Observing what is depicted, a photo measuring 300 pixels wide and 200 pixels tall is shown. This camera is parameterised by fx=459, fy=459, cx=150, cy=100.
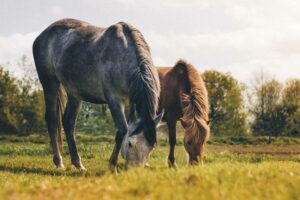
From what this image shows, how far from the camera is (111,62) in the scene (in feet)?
31.0

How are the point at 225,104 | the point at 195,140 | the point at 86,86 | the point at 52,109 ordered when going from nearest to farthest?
the point at 195,140 < the point at 86,86 < the point at 52,109 < the point at 225,104

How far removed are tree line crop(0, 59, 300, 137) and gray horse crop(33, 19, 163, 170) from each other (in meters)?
33.0

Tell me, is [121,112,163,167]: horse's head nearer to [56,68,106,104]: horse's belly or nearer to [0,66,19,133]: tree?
[56,68,106,104]: horse's belly

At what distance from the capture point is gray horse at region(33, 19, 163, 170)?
309 inches

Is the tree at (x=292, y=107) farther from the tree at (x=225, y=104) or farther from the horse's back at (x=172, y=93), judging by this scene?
the horse's back at (x=172, y=93)

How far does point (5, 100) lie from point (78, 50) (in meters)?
37.4

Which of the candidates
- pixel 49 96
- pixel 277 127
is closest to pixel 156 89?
pixel 49 96

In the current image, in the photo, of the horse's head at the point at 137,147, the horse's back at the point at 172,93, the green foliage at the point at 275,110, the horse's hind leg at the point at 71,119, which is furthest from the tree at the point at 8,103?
the horse's head at the point at 137,147

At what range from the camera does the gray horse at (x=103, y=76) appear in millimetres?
7844

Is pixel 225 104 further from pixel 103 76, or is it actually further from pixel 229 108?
pixel 103 76

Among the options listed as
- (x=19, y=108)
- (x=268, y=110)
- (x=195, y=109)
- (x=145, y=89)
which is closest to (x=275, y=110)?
(x=268, y=110)

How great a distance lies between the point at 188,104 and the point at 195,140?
5.52 ft

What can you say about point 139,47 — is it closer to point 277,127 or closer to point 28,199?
point 28,199

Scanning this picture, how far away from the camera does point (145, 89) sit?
8.05m
